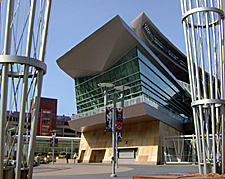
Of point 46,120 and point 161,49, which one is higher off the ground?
point 161,49

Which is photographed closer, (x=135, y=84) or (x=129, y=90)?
(x=135, y=84)

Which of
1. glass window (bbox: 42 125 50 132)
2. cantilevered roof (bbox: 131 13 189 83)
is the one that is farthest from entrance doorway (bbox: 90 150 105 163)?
glass window (bbox: 42 125 50 132)

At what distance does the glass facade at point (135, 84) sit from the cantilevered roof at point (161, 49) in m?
9.11

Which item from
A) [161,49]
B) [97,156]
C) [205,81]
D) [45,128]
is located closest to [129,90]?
[97,156]

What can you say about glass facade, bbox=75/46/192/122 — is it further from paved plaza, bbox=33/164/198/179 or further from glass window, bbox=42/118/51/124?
glass window, bbox=42/118/51/124

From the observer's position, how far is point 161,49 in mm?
56938

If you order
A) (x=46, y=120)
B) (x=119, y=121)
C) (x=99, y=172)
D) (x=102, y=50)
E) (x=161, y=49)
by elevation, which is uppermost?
(x=161, y=49)

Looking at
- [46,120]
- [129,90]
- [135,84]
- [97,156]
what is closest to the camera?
[135,84]

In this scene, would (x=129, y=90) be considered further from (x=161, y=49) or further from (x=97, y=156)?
(x=161, y=49)

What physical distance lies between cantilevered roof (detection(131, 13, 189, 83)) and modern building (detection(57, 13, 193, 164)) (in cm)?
19

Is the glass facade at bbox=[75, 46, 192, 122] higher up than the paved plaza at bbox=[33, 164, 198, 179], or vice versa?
the glass facade at bbox=[75, 46, 192, 122]

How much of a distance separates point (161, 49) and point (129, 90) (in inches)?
786

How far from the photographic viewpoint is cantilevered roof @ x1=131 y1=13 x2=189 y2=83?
49.3 meters

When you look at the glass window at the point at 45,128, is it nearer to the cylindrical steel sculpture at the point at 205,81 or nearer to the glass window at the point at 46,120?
the glass window at the point at 46,120
